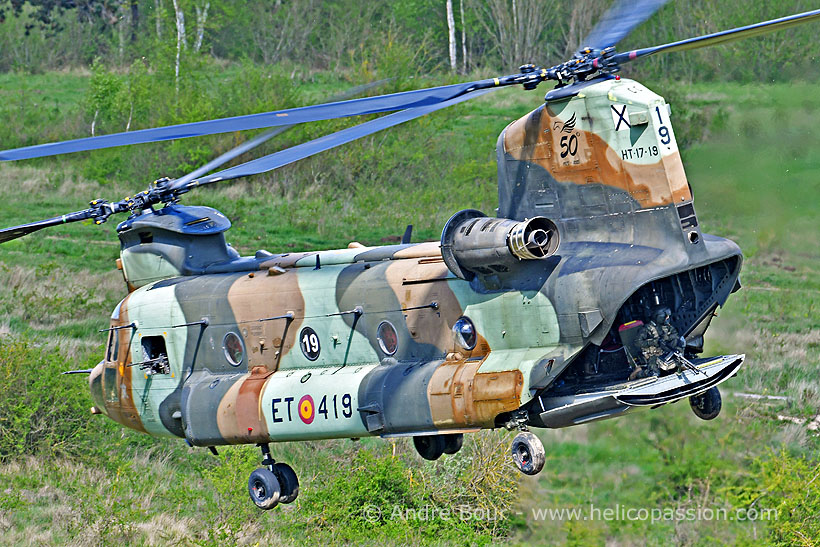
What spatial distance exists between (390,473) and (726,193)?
30.6 ft

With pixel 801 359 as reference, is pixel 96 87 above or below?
above

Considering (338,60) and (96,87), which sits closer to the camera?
(96,87)

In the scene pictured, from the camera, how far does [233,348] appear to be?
1560 cm

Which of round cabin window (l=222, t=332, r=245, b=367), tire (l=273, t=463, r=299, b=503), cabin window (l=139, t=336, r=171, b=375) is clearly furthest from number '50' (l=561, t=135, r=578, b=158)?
cabin window (l=139, t=336, r=171, b=375)

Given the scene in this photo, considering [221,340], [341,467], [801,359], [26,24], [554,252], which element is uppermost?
[26,24]

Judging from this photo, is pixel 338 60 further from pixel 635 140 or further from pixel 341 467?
pixel 635 140

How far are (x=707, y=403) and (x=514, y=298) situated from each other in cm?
281

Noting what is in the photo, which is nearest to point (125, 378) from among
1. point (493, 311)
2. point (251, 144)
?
point (251, 144)

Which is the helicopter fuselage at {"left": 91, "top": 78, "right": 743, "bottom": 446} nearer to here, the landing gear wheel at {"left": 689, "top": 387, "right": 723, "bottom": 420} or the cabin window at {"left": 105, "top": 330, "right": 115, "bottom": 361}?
the landing gear wheel at {"left": 689, "top": 387, "right": 723, "bottom": 420}

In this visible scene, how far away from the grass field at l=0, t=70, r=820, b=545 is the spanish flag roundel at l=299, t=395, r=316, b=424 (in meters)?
6.31

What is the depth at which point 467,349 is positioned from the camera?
43.1ft

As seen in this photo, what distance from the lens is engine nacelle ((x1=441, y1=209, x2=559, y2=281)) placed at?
12344 mm

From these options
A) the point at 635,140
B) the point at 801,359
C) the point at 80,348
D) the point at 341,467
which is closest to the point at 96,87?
the point at 80,348

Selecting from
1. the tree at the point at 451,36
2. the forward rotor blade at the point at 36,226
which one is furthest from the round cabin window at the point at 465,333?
the tree at the point at 451,36
